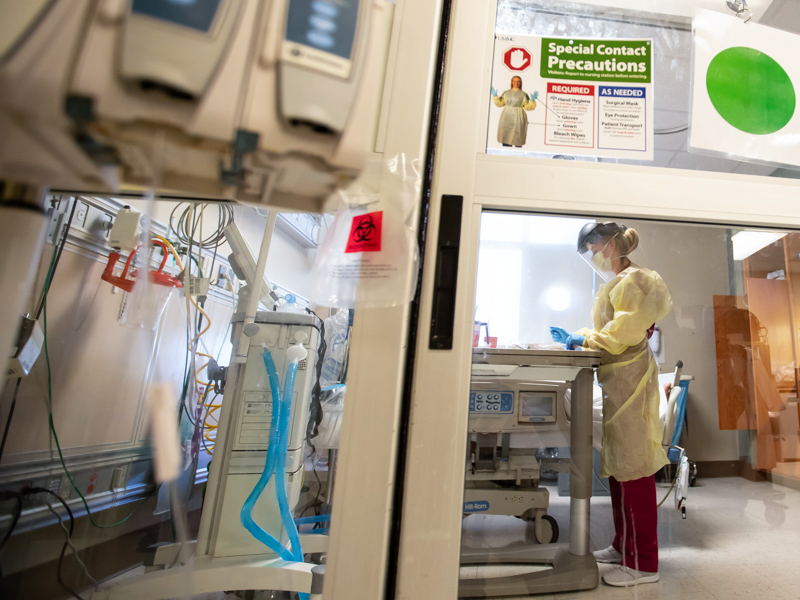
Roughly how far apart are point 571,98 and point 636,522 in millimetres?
971

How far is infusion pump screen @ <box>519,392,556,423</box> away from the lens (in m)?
1.01

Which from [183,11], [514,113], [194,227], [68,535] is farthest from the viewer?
[194,227]

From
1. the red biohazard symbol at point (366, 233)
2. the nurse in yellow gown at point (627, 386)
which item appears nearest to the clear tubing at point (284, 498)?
the red biohazard symbol at point (366, 233)

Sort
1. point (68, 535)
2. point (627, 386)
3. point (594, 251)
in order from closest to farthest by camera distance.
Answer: point (594, 251) < point (627, 386) < point (68, 535)

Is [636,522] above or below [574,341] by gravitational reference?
below

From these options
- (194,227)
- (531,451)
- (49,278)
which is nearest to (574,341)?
(531,451)

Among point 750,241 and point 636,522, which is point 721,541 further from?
point 750,241

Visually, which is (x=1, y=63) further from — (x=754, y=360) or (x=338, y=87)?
(x=754, y=360)

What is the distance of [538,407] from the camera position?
1057mm

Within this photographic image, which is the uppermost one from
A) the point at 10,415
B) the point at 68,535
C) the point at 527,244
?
the point at 527,244

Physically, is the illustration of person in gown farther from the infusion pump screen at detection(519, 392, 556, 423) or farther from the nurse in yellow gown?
the infusion pump screen at detection(519, 392, 556, 423)

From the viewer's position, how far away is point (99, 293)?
1.30 metres

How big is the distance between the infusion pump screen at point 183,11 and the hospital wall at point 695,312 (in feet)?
2.57

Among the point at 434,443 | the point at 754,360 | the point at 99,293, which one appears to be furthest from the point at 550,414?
the point at 99,293
